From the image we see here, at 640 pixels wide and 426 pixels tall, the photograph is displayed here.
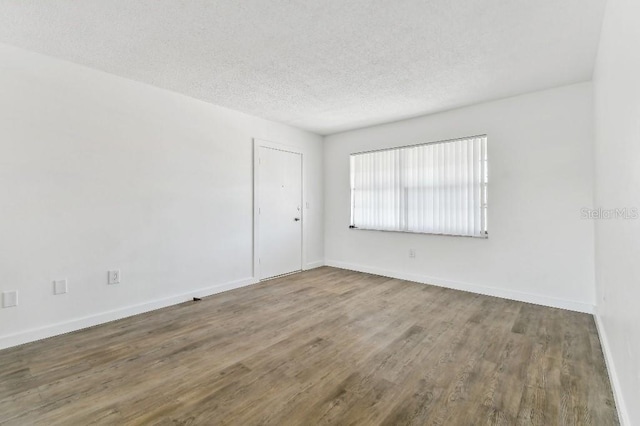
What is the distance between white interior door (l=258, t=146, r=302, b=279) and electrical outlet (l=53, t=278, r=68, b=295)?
2344 mm

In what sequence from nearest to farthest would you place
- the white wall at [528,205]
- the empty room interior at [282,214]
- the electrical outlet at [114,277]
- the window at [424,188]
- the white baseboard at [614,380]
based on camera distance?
the white baseboard at [614,380]
the empty room interior at [282,214]
the electrical outlet at [114,277]
the white wall at [528,205]
the window at [424,188]

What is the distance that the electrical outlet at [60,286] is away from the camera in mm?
2760

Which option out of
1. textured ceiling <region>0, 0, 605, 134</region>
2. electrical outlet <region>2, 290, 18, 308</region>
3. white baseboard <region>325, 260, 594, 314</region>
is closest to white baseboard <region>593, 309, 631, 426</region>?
white baseboard <region>325, 260, 594, 314</region>

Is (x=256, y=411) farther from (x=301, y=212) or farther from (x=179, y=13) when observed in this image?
(x=301, y=212)

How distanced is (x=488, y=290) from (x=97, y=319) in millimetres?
4601

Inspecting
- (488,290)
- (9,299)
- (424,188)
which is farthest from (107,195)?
(488,290)

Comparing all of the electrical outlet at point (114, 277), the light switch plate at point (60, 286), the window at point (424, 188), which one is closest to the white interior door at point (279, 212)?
the window at point (424, 188)

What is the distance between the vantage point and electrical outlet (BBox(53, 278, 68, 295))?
2760mm

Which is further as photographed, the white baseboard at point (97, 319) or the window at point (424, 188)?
the window at point (424, 188)

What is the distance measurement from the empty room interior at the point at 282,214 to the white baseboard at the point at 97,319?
0.9 inches

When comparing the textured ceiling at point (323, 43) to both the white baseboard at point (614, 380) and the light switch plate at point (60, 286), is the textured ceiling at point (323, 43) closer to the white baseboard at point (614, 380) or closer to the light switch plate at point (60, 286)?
the light switch plate at point (60, 286)

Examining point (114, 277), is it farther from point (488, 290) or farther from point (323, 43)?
point (488, 290)

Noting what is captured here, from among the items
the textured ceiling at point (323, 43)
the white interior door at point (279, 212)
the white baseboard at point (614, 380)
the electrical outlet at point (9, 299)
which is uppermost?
the textured ceiling at point (323, 43)

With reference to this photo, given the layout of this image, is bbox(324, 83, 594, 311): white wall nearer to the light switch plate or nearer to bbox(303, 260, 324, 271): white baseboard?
bbox(303, 260, 324, 271): white baseboard
